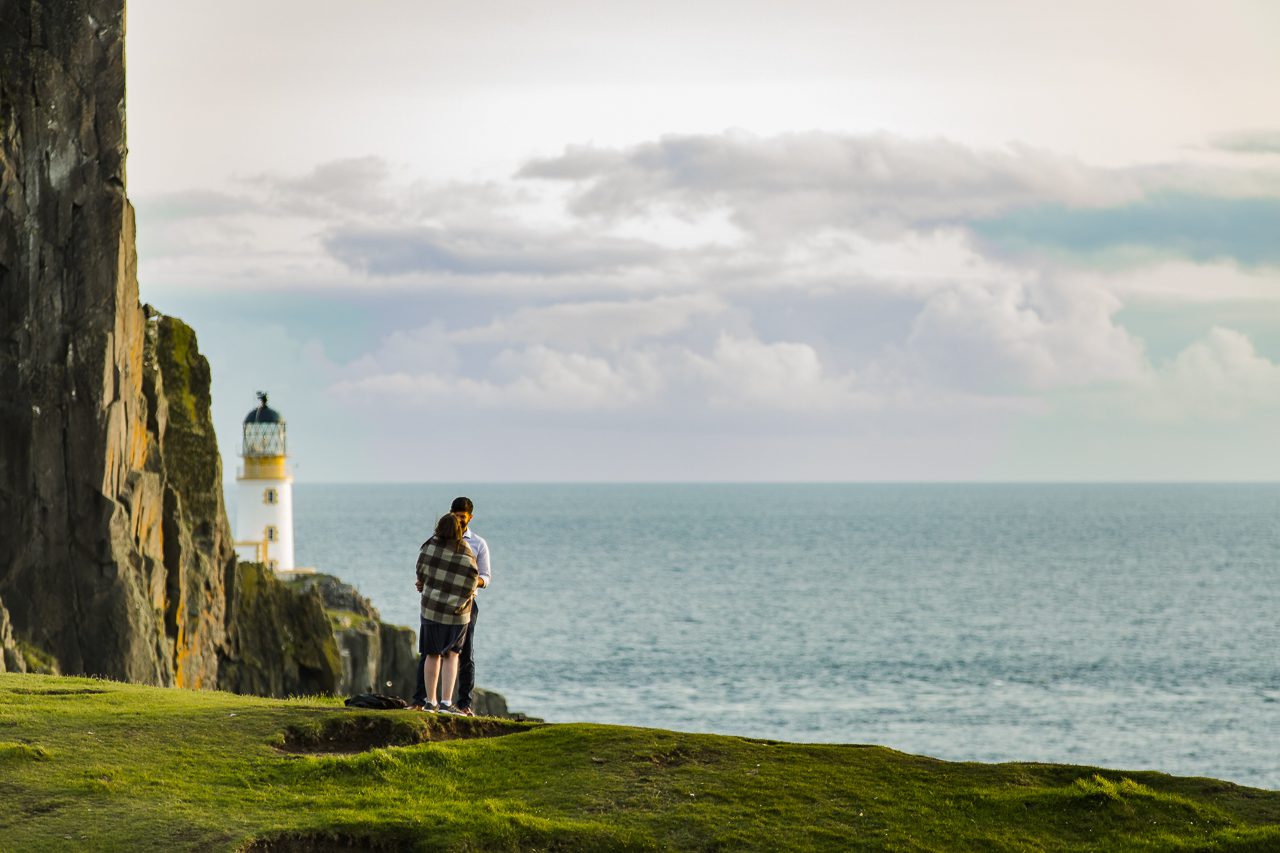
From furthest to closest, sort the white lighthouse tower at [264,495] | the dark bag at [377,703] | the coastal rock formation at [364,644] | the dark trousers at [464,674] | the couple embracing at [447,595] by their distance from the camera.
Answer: the white lighthouse tower at [264,495] → the coastal rock formation at [364,644] → the dark trousers at [464,674] → the couple embracing at [447,595] → the dark bag at [377,703]

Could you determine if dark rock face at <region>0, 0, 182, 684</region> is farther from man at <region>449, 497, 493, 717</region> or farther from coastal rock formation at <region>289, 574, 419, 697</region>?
man at <region>449, 497, 493, 717</region>

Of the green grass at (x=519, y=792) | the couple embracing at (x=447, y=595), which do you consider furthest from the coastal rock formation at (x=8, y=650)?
the couple embracing at (x=447, y=595)

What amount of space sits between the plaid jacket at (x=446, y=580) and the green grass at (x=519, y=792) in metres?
1.50

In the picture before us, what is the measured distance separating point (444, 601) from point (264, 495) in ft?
187

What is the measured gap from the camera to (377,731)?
55.6 feet

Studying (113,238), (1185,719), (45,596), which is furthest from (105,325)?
(1185,719)

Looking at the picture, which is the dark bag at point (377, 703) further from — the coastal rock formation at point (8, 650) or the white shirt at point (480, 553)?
the coastal rock formation at point (8, 650)

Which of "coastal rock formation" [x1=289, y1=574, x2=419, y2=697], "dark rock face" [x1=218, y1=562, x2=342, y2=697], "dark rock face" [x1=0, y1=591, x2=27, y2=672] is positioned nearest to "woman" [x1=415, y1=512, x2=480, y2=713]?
"dark rock face" [x1=0, y1=591, x2=27, y2=672]

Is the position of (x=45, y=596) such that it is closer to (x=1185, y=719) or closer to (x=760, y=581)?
(x=1185, y=719)

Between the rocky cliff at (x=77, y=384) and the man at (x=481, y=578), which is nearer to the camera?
the man at (x=481, y=578)

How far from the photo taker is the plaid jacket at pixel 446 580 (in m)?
18.1

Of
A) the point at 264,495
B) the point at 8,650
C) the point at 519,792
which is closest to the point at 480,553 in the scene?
the point at 519,792

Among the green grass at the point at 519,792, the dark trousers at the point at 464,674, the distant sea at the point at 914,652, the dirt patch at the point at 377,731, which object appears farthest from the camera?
the distant sea at the point at 914,652

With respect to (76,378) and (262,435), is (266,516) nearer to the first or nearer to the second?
(262,435)
